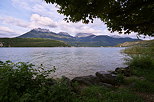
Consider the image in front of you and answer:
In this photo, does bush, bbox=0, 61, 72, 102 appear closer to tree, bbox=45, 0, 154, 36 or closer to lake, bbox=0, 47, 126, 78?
tree, bbox=45, 0, 154, 36

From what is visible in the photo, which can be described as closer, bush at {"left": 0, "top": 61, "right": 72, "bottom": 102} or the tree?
bush at {"left": 0, "top": 61, "right": 72, "bottom": 102}

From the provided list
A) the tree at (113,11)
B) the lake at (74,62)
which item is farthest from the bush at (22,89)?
the lake at (74,62)

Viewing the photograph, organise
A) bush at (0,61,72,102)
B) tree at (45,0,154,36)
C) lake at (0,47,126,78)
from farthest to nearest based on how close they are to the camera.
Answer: lake at (0,47,126,78), tree at (45,0,154,36), bush at (0,61,72,102)

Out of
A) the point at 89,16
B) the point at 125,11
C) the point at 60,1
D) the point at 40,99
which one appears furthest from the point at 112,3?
the point at 40,99

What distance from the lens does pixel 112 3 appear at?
6969 mm

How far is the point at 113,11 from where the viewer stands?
23.7 ft

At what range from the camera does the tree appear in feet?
18.2

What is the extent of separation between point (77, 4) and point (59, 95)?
487 cm

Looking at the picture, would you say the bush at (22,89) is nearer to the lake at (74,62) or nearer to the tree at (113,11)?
the tree at (113,11)

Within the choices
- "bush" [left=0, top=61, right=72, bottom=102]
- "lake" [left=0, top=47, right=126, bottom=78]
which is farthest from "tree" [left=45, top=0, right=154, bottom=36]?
"lake" [left=0, top=47, right=126, bottom=78]

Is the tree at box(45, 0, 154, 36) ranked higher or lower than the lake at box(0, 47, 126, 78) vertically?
higher

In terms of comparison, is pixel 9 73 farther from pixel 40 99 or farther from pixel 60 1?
pixel 60 1

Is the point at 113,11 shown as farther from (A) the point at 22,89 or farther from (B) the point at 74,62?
(B) the point at 74,62

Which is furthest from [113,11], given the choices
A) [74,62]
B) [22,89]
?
[74,62]
